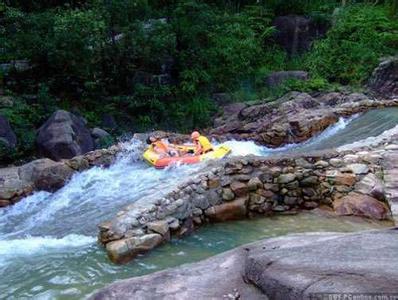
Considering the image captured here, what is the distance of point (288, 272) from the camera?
99.6 inches

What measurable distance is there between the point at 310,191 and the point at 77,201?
13.7ft

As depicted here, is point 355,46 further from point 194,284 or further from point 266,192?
point 194,284

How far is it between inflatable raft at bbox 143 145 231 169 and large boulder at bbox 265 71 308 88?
8175 millimetres

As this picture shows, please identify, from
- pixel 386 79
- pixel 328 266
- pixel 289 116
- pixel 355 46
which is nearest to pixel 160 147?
pixel 289 116

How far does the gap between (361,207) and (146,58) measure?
1055 cm

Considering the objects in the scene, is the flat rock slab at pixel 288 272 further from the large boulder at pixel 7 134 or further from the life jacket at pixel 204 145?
the large boulder at pixel 7 134

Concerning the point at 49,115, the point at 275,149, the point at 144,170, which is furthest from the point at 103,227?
the point at 49,115

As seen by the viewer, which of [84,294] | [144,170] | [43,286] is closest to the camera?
[84,294]

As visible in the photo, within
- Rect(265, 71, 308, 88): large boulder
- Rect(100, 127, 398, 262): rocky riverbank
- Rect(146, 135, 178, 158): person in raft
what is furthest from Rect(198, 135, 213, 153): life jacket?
Rect(265, 71, 308, 88): large boulder

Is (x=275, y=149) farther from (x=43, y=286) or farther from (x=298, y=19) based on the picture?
(x=298, y=19)

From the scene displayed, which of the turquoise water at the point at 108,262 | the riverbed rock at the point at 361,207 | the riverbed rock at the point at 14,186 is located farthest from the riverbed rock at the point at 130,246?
the riverbed rock at the point at 14,186

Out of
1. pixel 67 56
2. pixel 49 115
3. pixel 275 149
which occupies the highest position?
pixel 67 56

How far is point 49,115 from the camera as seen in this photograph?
551 inches

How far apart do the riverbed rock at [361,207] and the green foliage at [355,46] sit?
1108cm
